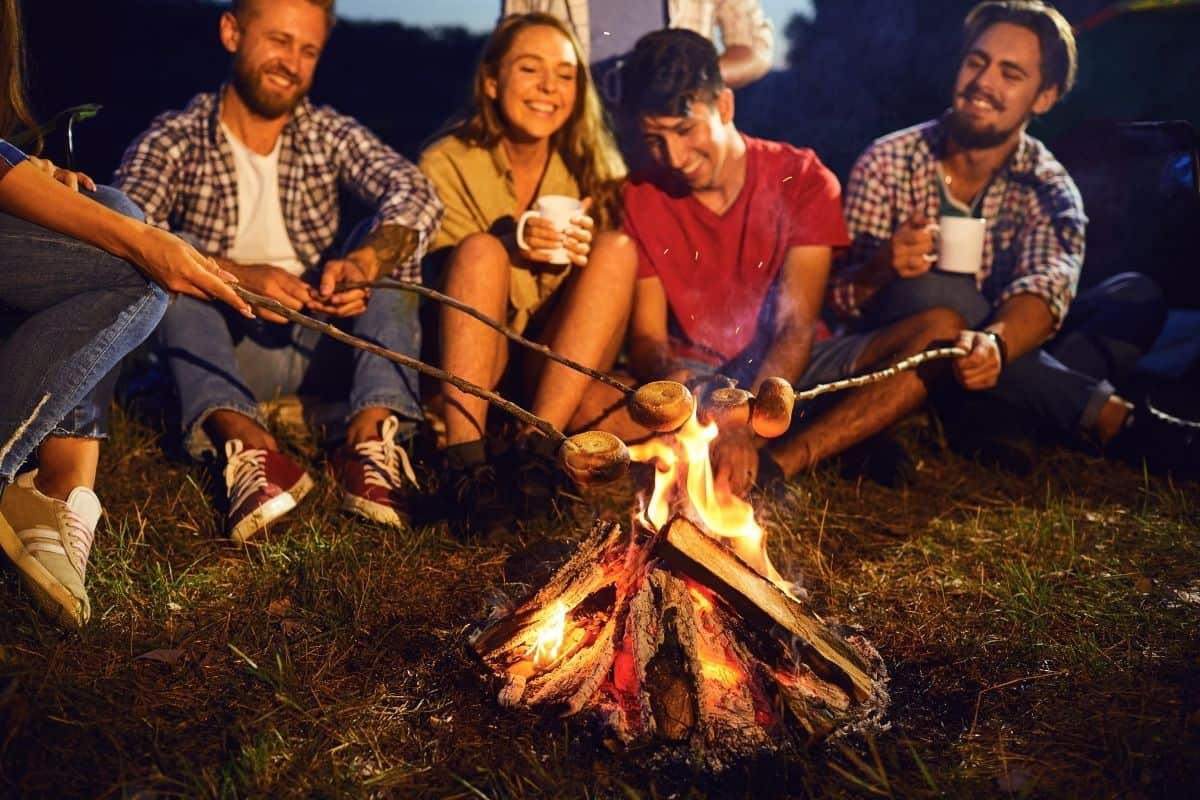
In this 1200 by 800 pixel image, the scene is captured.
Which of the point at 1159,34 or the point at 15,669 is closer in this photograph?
the point at 15,669

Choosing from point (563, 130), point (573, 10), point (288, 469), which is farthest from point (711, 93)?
point (288, 469)

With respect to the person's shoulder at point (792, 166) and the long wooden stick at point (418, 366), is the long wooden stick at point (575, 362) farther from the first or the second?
the person's shoulder at point (792, 166)

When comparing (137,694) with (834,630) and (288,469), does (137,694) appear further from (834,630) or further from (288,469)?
(834,630)

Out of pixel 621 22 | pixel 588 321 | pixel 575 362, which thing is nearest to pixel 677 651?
pixel 575 362

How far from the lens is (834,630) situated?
260 centimetres

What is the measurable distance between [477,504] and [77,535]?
1.15m

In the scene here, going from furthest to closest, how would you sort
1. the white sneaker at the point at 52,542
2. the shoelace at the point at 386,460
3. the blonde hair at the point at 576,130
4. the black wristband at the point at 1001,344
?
the blonde hair at the point at 576,130
the black wristband at the point at 1001,344
the shoelace at the point at 386,460
the white sneaker at the point at 52,542

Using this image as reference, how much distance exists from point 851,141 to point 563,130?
8.37 ft

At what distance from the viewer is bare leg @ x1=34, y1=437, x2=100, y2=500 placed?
2.91 meters

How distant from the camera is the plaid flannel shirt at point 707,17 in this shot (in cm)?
474

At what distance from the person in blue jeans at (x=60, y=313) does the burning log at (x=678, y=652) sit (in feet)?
3.59

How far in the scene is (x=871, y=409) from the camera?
12.6 ft

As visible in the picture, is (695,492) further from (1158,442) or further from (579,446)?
(1158,442)

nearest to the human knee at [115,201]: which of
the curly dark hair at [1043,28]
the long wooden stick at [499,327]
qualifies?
the long wooden stick at [499,327]
